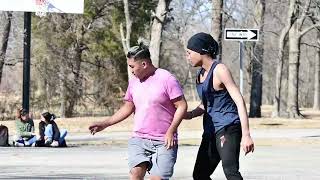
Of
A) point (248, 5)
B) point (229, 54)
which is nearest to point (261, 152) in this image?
point (248, 5)

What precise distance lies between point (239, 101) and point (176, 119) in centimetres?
62

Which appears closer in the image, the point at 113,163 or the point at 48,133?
the point at 113,163

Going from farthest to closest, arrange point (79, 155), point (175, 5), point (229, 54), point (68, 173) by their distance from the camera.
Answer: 1. point (229, 54)
2. point (175, 5)
3. point (79, 155)
4. point (68, 173)

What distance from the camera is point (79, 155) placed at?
15875 mm

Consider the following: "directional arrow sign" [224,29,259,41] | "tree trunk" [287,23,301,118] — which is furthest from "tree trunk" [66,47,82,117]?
"directional arrow sign" [224,29,259,41]

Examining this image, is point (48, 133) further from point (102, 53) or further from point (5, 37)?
point (102, 53)

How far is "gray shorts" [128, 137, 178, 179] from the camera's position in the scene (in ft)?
23.0

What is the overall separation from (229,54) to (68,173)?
56.7 metres

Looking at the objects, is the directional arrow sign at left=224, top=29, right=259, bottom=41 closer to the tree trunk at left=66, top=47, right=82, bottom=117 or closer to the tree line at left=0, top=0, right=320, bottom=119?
the tree line at left=0, top=0, right=320, bottom=119

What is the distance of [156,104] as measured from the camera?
7102 millimetres

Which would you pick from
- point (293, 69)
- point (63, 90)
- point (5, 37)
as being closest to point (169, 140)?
point (5, 37)

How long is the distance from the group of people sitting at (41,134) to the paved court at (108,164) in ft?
2.87

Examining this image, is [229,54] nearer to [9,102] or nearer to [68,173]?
[9,102]

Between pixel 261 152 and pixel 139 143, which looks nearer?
pixel 139 143
